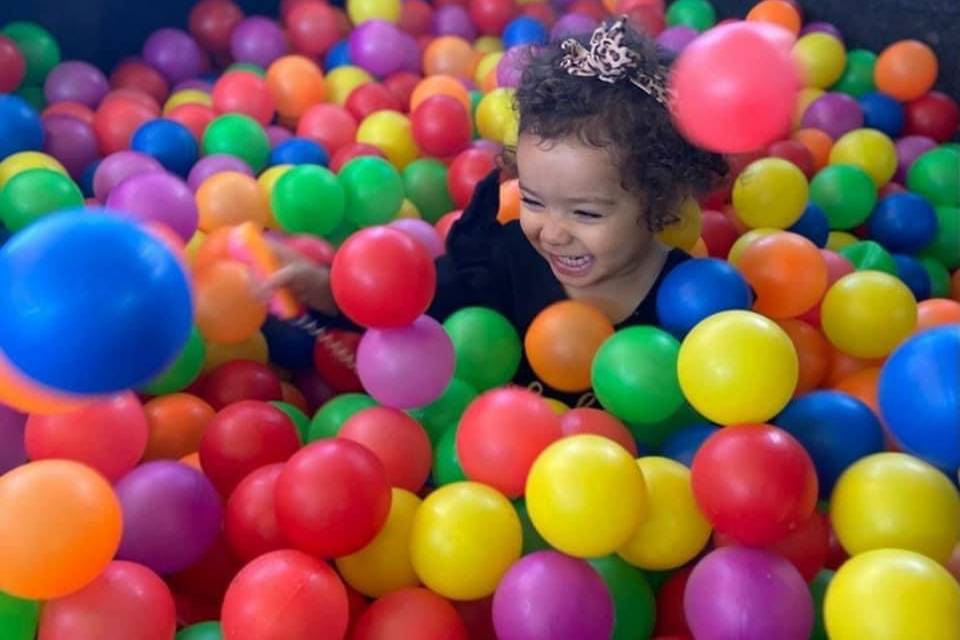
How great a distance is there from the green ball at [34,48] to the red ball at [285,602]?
1357 mm

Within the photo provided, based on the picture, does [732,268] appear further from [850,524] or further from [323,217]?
[323,217]

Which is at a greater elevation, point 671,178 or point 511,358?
point 671,178

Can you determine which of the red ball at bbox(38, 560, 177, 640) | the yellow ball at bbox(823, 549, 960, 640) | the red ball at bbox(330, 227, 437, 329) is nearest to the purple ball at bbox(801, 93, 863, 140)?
the red ball at bbox(330, 227, 437, 329)

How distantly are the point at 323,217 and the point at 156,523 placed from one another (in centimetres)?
65

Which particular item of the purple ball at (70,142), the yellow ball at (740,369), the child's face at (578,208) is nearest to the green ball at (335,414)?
the child's face at (578,208)

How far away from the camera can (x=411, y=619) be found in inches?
35.1

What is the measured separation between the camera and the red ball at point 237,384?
1273 millimetres

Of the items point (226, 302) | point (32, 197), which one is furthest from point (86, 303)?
point (32, 197)

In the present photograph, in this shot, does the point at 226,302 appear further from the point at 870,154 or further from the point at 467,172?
the point at 870,154

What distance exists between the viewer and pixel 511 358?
1239mm

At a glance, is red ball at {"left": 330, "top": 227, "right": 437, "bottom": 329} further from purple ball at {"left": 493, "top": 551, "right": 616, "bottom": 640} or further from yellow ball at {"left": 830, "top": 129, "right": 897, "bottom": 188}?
yellow ball at {"left": 830, "top": 129, "right": 897, "bottom": 188}

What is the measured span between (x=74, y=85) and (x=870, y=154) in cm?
132

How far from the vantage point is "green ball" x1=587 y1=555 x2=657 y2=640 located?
946mm

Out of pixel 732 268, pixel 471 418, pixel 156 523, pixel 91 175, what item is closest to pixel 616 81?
pixel 732 268
